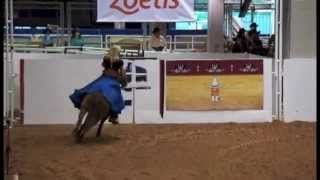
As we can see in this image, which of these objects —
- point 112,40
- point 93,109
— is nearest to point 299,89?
point 93,109

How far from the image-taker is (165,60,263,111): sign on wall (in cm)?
1341

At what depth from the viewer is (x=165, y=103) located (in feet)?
44.1

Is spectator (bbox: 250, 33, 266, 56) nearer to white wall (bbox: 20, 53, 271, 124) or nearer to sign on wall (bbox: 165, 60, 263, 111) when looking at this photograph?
A: sign on wall (bbox: 165, 60, 263, 111)

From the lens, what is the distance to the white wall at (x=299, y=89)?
13570 millimetres

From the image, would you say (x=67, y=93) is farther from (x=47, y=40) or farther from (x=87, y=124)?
(x=47, y=40)

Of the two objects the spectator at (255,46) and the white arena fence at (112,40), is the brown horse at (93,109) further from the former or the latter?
the white arena fence at (112,40)

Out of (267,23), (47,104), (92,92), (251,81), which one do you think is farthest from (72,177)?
(267,23)

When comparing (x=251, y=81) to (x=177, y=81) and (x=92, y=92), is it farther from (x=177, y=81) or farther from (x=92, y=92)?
(x=92, y=92)

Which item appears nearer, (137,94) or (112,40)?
(137,94)

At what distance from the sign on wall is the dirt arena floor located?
1.42 ft

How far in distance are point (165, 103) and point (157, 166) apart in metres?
4.30

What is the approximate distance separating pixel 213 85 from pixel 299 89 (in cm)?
157

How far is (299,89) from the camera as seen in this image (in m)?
13.6

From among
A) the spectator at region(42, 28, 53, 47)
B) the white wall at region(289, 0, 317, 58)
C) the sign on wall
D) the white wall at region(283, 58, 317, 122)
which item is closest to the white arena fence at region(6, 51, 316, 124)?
the white wall at region(283, 58, 317, 122)
